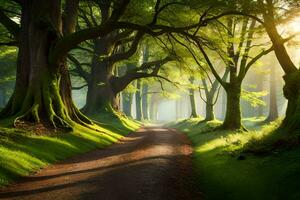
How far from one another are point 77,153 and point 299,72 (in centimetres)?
978

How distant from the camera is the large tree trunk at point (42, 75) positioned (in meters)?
19.3

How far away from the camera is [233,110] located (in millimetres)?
27000

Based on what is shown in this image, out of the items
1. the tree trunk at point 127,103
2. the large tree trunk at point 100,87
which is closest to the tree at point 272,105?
the large tree trunk at point 100,87

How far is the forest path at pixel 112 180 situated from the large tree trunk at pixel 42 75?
182 inches

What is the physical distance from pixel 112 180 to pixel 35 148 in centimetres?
471

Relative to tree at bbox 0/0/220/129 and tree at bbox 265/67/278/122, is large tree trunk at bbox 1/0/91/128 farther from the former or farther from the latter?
tree at bbox 265/67/278/122

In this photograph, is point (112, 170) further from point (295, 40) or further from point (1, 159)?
point (295, 40)

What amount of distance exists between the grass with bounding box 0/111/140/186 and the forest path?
0.42 metres

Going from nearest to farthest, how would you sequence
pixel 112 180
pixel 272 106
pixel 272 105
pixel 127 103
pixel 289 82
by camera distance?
1. pixel 112 180
2. pixel 289 82
3. pixel 272 106
4. pixel 272 105
5. pixel 127 103

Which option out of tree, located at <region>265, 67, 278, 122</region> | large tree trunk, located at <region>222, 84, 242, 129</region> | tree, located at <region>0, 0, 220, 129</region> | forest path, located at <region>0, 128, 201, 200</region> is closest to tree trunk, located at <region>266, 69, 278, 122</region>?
tree, located at <region>265, 67, 278, 122</region>

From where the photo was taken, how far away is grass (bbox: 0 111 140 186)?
1131 cm

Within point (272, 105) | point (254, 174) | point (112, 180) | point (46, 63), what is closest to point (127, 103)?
point (272, 105)

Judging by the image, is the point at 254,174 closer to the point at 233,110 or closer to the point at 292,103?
the point at 292,103

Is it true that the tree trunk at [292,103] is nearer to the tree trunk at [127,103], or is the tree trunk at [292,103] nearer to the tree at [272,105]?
the tree at [272,105]
